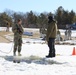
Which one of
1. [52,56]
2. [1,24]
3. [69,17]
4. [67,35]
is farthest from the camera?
[69,17]

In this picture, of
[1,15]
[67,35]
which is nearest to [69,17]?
[1,15]

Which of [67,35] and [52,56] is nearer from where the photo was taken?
[52,56]

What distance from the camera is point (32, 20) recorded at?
306 feet

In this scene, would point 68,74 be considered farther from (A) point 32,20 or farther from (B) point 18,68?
(A) point 32,20

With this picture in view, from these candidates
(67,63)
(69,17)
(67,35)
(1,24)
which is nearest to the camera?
(67,63)

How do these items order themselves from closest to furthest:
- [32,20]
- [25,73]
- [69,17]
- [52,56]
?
[25,73] → [52,56] → [69,17] → [32,20]

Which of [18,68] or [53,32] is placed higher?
[53,32]

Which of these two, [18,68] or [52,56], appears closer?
[18,68]

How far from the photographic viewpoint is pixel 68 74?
8656 millimetres

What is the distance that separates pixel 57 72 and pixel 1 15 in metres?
75.4

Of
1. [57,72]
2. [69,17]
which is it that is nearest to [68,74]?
[57,72]

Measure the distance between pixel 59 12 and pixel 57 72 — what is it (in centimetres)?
8065

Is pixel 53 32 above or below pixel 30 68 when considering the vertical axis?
above

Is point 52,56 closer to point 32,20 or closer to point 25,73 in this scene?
point 25,73
